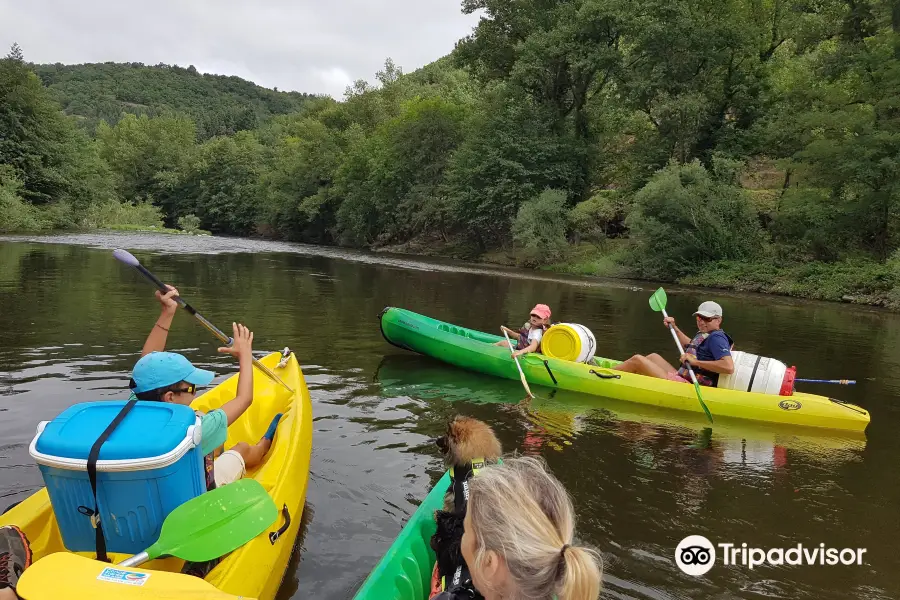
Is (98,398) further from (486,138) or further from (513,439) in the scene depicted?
(486,138)

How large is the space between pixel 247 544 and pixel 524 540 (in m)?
1.96

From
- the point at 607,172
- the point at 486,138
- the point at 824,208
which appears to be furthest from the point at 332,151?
the point at 824,208

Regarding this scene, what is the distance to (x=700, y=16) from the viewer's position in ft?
86.1

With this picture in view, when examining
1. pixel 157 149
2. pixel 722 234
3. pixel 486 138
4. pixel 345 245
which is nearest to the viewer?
pixel 722 234

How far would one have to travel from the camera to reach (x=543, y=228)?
2745 cm

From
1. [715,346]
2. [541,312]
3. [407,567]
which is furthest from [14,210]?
[407,567]

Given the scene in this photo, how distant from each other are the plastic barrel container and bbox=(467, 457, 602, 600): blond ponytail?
21.4 ft

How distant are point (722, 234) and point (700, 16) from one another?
33.1 ft

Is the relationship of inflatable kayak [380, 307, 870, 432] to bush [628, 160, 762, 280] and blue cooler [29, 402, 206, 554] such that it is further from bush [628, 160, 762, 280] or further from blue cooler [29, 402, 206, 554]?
bush [628, 160, 762, 280]

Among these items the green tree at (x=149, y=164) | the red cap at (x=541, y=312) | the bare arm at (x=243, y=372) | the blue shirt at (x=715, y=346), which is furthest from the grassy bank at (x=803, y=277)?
the green tree at (x=149, y=164)

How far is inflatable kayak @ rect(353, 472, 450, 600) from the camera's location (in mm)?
2808

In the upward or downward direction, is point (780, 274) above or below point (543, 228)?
below

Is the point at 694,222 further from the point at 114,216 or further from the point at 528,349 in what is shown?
the point at 114,216

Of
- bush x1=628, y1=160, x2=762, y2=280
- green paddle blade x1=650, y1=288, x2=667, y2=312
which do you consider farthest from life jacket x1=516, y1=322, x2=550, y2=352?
bush x1=628, y1=160, x2=762, y2=280
